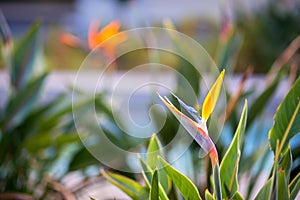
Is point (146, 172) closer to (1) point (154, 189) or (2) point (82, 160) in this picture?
(1) point (154, 189)

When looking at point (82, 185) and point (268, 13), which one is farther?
point (268, 13)

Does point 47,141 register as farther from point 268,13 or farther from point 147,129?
point 268,13

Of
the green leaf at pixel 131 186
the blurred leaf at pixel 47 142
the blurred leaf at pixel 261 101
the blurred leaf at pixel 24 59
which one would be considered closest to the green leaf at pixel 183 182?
the green leaf at pixel 131 186

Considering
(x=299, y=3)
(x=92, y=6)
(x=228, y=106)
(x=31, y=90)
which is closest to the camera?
(x=228, y=106)

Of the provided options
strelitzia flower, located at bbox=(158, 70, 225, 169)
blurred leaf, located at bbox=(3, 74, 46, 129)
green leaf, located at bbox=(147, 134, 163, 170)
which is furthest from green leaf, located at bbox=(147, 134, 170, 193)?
blurred leaf, located at bbox=(3, 74, 46, 129)

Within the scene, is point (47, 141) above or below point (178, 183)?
below

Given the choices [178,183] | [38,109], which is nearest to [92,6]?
[38,109]

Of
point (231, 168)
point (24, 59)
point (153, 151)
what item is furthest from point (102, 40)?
point (231, 168)

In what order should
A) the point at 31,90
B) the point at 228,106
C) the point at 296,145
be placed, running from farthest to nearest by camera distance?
1. the point at 31,90
2. the point at 228,106
3. the point at 296,145
